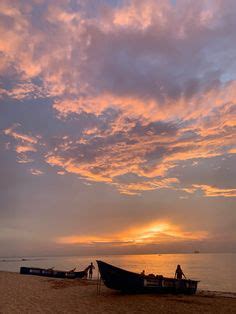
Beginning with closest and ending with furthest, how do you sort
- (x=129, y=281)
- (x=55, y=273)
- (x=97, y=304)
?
1. (x=97, y=304)
2. (x=129, y=281)
3. (x=55, y=273)

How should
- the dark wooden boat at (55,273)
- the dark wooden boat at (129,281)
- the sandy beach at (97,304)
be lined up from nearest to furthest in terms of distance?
the sandy beach at (97,304) → the dark wooden boat at (129,281) → the dark wooden boat at (55,273)

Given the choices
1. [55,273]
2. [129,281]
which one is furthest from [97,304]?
[55,273]

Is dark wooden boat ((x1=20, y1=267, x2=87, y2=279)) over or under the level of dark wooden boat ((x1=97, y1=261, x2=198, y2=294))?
under

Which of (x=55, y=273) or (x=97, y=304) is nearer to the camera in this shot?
(x=97, y=304)

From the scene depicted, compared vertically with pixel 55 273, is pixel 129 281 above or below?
above

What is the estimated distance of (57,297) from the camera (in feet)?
73.3

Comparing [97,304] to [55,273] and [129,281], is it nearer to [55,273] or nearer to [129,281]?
[129,281]

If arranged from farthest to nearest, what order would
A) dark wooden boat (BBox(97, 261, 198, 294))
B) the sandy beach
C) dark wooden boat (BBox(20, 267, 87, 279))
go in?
dark wooden boat (BBox(20, 267, 87, 279)), dark wooden boat (BBox(97, 261, 198, 294)), the sandy beach

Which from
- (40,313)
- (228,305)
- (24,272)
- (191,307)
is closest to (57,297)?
(40,313)

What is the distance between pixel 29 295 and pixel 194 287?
14.9 meters

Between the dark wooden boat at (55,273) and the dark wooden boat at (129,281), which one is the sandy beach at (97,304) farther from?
the dark wooden boat at (55,273)

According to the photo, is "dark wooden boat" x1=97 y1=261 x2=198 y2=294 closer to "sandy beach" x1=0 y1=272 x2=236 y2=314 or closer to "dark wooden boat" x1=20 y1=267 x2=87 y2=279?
"sandy beach" x1=0 y1=272 x2=236 y2=314

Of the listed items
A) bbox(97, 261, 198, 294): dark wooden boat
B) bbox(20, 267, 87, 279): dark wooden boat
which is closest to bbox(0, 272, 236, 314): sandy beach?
bbox(97, 261, 198, 294): dark wooden boat

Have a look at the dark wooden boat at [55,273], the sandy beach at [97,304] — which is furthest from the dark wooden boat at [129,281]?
the dark wooden boat at [55,273]
